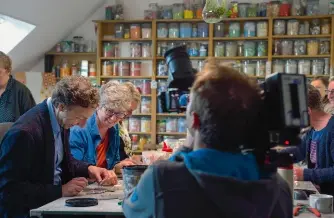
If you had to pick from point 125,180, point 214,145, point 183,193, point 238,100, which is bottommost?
point 125,180

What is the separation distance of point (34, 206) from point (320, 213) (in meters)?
1.26

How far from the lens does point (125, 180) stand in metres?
2.13

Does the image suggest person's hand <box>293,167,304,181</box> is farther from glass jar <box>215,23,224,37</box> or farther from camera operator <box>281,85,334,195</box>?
glass jar <box>215,23,224,37</box>

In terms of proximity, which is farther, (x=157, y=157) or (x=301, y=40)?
(x=301, y=40)

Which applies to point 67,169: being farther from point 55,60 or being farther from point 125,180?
point 55,60

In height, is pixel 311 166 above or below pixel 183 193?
below

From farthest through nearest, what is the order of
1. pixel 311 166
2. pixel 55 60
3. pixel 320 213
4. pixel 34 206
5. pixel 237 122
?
pixel 55 60
pixel 311 166
pixel 34 206
pixel 320 213
pixel 237 122

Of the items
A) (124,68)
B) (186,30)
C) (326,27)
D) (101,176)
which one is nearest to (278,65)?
(326,27)

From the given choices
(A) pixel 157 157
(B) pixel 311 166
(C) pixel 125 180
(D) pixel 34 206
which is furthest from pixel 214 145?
(B) pixel 311 166

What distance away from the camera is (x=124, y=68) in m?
6.44

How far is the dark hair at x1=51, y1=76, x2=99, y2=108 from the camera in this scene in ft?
7.79

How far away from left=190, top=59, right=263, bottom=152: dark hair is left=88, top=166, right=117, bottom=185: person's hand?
1.34m

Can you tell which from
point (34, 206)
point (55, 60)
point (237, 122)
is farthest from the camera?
point (55, 60)

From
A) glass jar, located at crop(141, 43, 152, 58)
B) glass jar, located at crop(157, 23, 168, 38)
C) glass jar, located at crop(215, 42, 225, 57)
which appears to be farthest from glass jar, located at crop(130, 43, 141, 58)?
glass jar, located at crop(215, 42, 225, 57)
